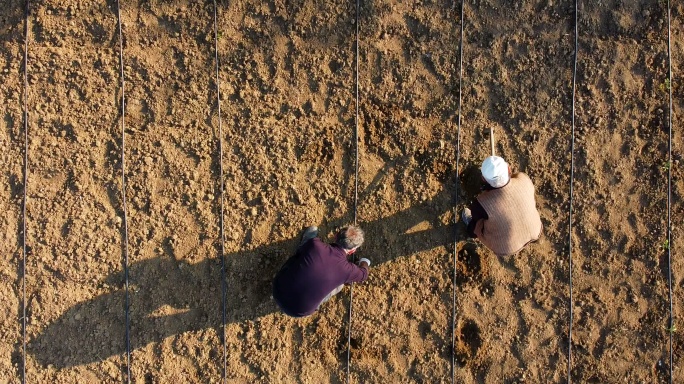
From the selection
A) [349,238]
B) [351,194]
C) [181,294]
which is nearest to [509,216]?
[349,238]

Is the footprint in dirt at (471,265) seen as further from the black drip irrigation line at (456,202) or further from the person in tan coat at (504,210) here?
the person in tan coat at (504,210)

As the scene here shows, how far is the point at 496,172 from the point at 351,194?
1525mm

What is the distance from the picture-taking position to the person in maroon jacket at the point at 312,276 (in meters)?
3.93

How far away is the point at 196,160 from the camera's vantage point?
4.70 m

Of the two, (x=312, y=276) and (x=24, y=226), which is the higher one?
(x=24, y=226)

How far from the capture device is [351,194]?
4.70m

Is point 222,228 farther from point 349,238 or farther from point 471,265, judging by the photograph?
point 471,265

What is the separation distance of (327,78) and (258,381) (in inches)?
129

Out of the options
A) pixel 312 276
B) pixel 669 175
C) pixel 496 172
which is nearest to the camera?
pixel 496 172

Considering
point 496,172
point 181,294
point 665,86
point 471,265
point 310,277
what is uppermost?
point 665,86

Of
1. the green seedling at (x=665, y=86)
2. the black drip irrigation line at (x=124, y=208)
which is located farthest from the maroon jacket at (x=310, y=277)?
the green seedling at (x=665, y=86)

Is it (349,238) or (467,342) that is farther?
(467,342)

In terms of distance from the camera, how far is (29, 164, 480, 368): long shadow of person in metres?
4.69

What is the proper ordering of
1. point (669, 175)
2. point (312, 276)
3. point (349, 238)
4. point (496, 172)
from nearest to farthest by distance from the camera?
1. point (496, 172)
2. point (312, 276)
3. point (349, 238)
4. point (669, 175)
